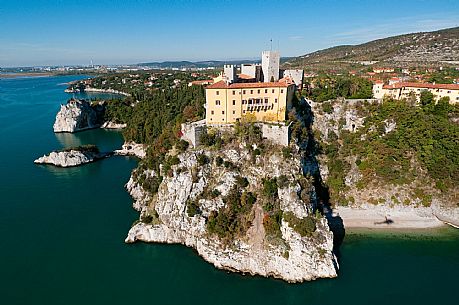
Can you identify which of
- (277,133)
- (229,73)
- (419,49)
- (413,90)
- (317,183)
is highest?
(419,49)

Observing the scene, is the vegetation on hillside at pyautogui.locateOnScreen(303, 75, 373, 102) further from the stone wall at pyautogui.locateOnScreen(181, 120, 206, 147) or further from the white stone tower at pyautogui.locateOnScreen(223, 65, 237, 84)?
the stone wall at pyautogui.locateOnScreen(181, 120, 206, 147)

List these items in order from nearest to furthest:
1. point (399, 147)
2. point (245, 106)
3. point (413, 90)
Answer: point (245, 106) < point (399, 147) < point (413, 90)

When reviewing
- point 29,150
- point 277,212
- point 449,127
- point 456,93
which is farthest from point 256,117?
point 29,150

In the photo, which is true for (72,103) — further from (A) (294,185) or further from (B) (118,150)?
(A) (294,185)

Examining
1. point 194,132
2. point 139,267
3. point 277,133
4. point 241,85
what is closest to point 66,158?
point 194,132

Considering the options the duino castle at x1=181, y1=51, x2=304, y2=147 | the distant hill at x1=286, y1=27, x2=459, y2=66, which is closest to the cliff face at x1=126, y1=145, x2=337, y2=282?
the duino castle at x1=181, y1=51, x2=304, y2=147

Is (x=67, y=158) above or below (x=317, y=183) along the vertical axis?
below

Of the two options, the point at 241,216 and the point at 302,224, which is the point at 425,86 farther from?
the point at 241,216
